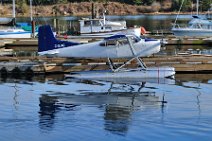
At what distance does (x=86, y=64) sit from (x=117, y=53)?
6.26 feet

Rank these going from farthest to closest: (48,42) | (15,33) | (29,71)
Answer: (15,33) < (29,71) < (48,42)

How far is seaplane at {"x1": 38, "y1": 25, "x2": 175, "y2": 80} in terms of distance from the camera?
2503 centimetres

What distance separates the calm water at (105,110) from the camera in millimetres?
15062

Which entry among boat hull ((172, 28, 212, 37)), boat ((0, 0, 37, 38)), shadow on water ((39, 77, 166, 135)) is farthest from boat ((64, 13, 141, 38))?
shadow on water ((39, 77, 166, 135))

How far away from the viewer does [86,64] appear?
88.1 feet

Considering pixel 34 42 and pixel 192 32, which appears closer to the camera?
pixel 34 42

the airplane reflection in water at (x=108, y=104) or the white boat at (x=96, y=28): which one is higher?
the white boat at (x=96, y=28)

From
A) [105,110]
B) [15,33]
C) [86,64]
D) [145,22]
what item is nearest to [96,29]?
[15,33]

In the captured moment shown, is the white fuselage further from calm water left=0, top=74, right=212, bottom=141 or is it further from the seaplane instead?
calm water left=0, top=74, right=212, bottom=141

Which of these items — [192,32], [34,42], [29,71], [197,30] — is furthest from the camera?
[192,32]

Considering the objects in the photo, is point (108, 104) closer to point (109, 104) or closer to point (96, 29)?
point (109, 104)

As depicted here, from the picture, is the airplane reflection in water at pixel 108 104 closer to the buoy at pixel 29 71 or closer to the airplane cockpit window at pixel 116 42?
the airplane cockpit window at pixel 116 42

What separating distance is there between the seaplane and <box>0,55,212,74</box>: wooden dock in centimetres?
70

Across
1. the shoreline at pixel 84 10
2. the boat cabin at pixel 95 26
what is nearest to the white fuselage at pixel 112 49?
the boat cabin at pixel 95 26
